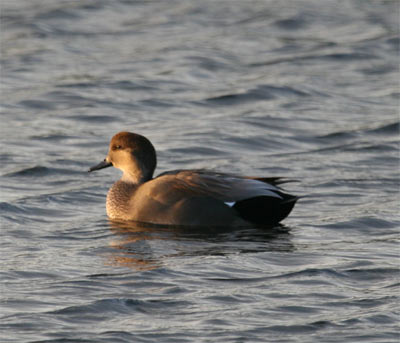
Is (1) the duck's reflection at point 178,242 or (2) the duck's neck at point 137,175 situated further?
(2) the duck's neck at point 137,175

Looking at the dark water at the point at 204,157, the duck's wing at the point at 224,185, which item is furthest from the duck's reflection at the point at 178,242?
the duck's wing at the point at 224,185

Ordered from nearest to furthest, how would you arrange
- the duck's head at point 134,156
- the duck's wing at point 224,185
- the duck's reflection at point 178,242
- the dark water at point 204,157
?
1. the dark water at point 204,157
2. the duck's reflection at point 178,242
3. the duck's wing at point 224,185
4. the duck's head at point 134,156

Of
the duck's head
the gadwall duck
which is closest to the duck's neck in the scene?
the duck's head

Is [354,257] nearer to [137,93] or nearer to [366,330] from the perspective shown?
[366,330]

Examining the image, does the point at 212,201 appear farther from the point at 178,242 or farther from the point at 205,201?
the point at 178,242

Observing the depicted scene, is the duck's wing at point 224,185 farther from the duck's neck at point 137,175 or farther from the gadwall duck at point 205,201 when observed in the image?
the duck's neck at point 137,175

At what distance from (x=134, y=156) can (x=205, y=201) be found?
1.08m

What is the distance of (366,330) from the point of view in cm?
671

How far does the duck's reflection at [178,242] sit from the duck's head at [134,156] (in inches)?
25.3

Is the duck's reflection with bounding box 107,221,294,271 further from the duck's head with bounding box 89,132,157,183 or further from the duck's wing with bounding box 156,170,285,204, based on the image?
the duck's head with bounding box 89,132,157,183

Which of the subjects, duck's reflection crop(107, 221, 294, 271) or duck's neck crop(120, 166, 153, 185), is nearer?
duck's reflection crop(107, 221, 294, 271)

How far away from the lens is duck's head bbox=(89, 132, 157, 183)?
10.5 m

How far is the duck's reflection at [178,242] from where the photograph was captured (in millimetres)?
8633

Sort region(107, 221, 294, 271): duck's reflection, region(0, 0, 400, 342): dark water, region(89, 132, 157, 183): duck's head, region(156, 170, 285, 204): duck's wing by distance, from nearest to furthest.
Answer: region(0, 0, 400, 342): dark water < region(107, 221, 294, 271): duck's reflection < region(156, 170, 285, 204): duck's wing < region(89, 132, 157, 183): duck's head
